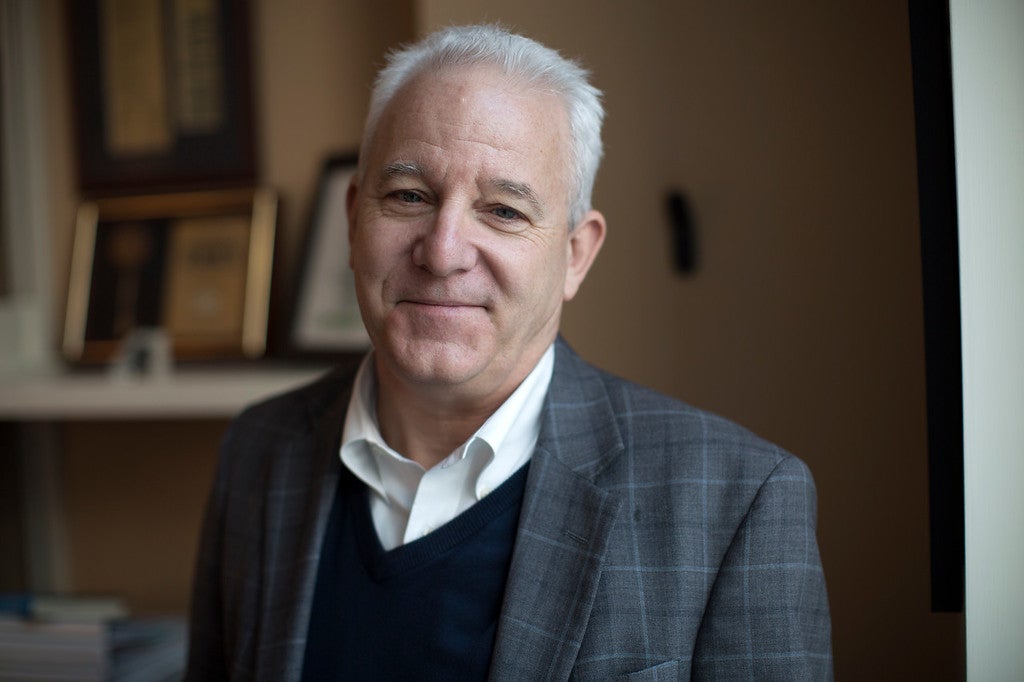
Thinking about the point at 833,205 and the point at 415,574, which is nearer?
the point at 415,574

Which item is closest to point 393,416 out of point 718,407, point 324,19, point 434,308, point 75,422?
point 434,308

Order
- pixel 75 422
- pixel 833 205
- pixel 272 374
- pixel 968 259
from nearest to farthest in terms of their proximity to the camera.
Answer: pixel 968 259 → pixel 833 205 → pixel 272 374 → pixel 75 422

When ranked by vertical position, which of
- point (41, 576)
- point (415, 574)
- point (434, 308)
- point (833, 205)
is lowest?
point (41, 576)

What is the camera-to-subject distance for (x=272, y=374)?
5.64ft

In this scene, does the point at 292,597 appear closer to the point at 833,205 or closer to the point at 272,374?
the point at 272,374

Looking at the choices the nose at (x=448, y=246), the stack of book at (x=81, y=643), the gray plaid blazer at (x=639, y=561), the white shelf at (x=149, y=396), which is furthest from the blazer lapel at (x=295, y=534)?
the stack of book at (x=81, y=643)

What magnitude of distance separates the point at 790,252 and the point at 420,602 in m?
0.73

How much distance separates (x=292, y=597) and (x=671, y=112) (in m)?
0.89

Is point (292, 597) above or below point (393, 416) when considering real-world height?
below

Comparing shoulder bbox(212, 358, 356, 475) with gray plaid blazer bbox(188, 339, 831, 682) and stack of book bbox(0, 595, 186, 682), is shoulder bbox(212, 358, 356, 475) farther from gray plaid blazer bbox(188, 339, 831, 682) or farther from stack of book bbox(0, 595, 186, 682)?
stack of book bbox(0, 595, 186, 682)

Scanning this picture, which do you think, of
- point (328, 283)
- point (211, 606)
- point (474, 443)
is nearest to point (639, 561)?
point (474, 443)

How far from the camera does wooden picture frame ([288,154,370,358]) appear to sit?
176cm

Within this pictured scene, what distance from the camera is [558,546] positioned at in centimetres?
98

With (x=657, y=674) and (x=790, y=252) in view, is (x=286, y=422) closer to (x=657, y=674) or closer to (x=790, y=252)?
(x=657, y=674)
